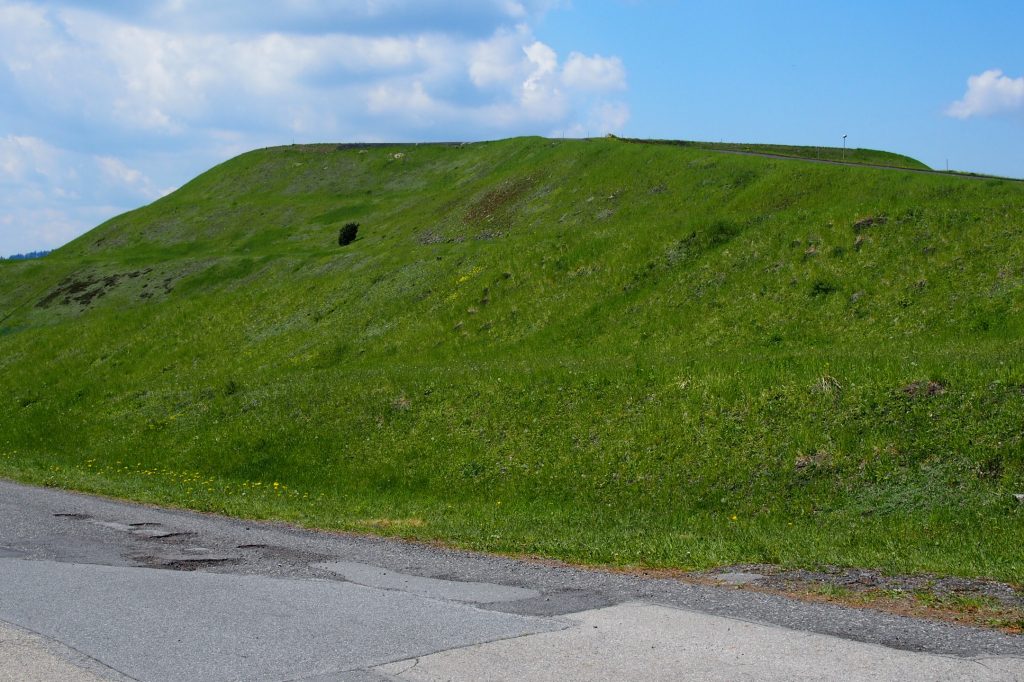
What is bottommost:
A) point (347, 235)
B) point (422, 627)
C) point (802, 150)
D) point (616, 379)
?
point (422, 627)

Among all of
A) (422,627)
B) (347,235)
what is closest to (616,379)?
(422,627)

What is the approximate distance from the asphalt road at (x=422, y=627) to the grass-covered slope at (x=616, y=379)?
3.08 m

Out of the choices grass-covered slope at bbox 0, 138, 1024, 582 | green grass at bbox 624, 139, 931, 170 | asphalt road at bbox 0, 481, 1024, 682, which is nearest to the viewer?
asphalt road at bbox 0, 481, 1024, 682

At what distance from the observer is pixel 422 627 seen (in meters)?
10.6

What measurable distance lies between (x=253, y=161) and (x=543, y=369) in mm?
99212

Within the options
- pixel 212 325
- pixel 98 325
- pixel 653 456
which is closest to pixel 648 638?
pixel 653 456

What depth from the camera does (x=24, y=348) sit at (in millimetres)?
63375

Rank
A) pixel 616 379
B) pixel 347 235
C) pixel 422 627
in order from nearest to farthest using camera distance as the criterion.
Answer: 1. pixel 422 627
2. pixel 616 379
3. pixel 347 235

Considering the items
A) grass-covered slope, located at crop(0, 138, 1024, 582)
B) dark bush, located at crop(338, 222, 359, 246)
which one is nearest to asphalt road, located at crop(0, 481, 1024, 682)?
grass-covered slope, located at crop(0, 138, 1024, 582)

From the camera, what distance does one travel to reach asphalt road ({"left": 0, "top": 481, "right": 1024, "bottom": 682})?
898 cm

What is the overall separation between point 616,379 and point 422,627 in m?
17.5

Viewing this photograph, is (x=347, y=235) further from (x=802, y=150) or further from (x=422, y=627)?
(x=422, y=627)

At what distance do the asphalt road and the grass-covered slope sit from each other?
10.1 ft

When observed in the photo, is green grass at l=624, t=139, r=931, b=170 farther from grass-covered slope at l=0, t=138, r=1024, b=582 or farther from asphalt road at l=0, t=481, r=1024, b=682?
asphalt road at l=0, t=481, r=1024, b=682
